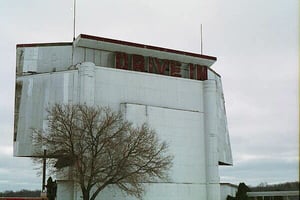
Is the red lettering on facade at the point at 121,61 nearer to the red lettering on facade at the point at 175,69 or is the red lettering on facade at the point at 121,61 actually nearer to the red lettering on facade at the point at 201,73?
the red lettering on facade at the point at 175,69

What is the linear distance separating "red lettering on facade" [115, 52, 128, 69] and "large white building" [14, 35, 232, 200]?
12 cm

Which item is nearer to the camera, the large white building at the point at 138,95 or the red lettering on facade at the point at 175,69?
the large white building at the point at 138,95

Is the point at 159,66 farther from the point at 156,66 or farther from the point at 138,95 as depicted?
the point at 138,95

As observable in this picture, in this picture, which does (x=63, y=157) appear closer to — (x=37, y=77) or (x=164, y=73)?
(x=37, y=77)

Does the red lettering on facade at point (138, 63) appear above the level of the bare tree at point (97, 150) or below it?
above

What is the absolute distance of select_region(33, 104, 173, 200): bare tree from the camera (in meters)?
37.1

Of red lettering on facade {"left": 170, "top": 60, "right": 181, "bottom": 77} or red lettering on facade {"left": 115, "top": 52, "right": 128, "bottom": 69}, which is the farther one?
red lettering on facade {"left": 170, "top": 60, "right": 181, "bottom": 77}

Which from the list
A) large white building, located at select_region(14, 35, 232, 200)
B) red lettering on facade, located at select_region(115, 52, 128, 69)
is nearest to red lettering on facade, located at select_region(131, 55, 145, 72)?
large white building, located at select_region(14, 35, 232, 200)


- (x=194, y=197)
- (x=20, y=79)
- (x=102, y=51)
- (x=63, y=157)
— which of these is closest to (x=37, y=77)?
(x=20, y=79)

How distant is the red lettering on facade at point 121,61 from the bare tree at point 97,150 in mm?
10094

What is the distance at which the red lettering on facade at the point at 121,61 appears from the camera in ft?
163

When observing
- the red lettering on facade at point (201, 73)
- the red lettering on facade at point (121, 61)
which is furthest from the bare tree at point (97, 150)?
the red lettering on facade at point (201, 73)

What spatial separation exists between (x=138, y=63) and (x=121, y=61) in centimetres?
223

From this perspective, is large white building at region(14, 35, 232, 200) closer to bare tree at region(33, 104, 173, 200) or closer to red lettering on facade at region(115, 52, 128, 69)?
red lettering on facade at region(115, 52, 128, 69)
